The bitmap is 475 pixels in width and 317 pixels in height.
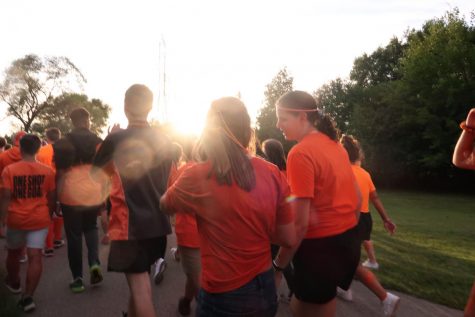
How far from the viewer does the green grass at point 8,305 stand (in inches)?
194

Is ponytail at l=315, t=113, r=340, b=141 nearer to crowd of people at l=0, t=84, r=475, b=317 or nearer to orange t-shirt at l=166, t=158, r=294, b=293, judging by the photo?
crowd of people at l=0, t=84, r=475, b=317

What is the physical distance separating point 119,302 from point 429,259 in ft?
21.0

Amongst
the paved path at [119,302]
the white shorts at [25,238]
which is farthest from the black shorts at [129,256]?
the white shorts at [25,238]

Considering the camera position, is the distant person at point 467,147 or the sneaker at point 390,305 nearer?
the distant person at point 467,147

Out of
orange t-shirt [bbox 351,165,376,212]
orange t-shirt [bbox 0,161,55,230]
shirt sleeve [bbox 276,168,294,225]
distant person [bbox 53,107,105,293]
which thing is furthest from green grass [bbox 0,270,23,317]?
orange t-shirt [bbox 351,165,376,212]

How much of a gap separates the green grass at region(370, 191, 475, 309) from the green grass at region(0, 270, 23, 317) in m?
4.69

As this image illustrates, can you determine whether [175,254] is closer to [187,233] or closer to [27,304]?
[27,304]

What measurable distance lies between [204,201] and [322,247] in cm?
112

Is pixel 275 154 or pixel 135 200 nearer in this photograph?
pixel 135 200

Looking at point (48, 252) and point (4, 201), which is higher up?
point (4, 201)

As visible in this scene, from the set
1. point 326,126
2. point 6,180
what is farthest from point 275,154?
point 6,180

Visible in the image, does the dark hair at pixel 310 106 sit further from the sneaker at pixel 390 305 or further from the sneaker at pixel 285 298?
the sneaker at pixel 285 298

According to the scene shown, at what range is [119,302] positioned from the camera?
17.9ft

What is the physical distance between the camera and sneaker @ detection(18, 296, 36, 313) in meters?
5.09
